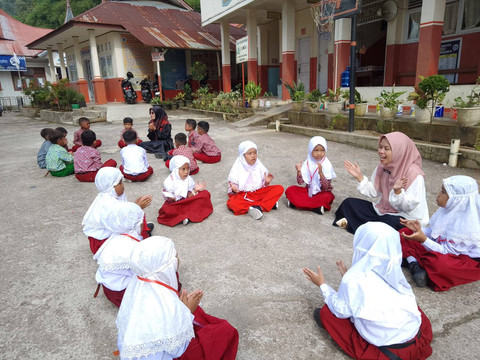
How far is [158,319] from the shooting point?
165 centimetres

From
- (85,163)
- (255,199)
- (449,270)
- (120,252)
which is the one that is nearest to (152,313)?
(120,252)

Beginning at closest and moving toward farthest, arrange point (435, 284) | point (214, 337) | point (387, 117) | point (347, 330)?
point (214, 337)
point (347, 330)
point (435, 284)
point (387, 117)

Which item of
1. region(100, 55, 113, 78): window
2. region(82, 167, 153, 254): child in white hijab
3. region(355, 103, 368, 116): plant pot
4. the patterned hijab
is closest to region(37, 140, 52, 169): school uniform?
region(82, 167, 153, 254): child in white hijab

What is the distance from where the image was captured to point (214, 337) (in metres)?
1.85

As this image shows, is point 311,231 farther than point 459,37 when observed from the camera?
No

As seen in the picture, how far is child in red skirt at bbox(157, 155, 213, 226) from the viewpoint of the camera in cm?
391

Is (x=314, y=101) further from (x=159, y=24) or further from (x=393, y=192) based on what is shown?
(x=159, y=24)

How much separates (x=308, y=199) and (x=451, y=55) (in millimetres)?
7679

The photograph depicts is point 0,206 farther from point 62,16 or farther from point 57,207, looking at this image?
point 62,16

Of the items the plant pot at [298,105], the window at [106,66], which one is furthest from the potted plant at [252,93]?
the window at [106,66]

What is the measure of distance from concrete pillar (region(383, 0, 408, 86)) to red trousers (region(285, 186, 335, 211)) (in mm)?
7664

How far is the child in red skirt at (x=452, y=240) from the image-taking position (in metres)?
2.47

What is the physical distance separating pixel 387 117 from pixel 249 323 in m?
6.15

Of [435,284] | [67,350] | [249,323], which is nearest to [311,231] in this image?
[435,284]
